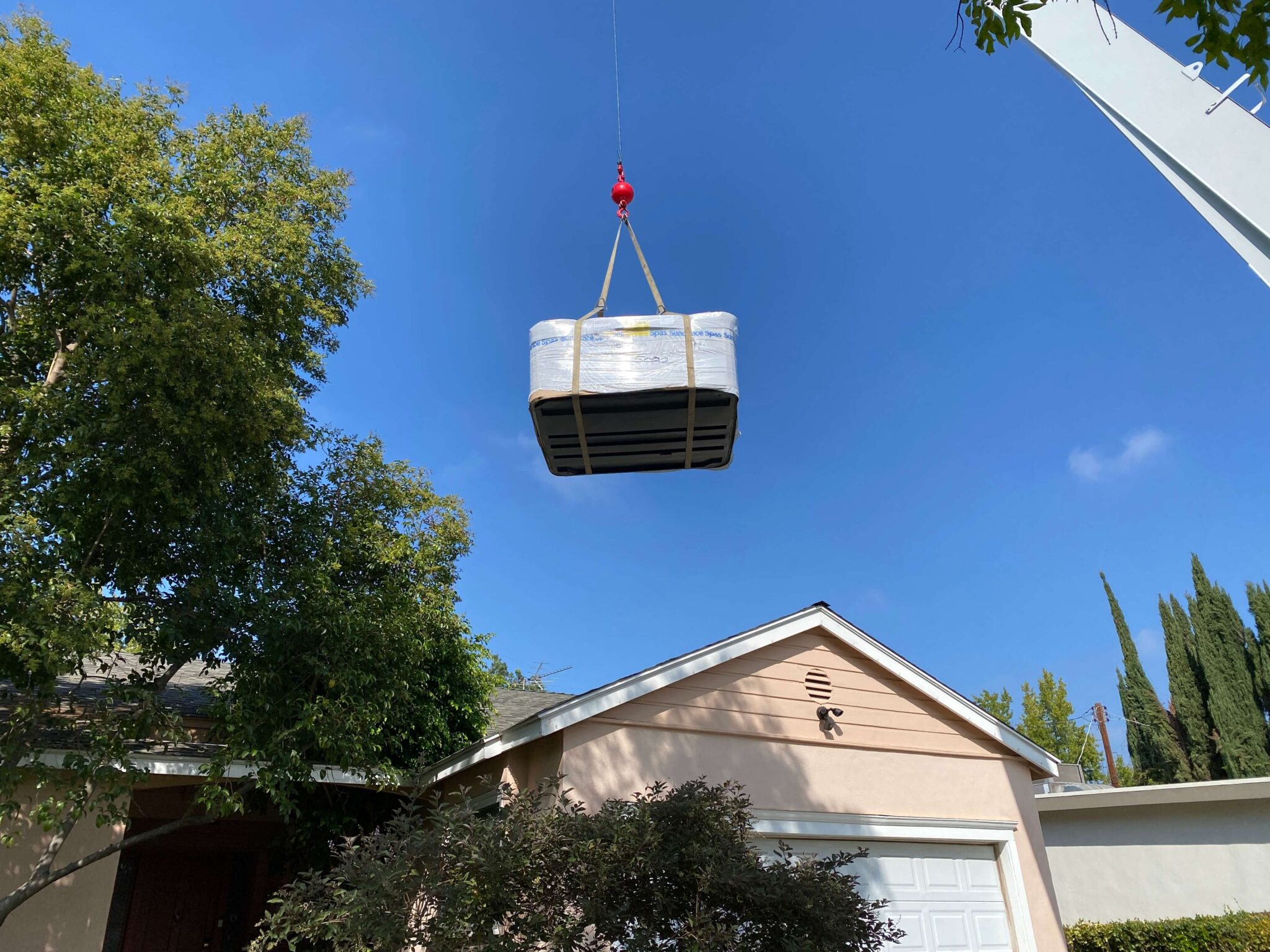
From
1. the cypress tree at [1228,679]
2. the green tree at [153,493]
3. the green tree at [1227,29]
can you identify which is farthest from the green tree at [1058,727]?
the green tree at [1227,29]

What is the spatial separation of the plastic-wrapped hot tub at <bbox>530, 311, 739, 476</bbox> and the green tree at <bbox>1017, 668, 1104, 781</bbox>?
34.0 meters

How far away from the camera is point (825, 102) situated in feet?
36.4

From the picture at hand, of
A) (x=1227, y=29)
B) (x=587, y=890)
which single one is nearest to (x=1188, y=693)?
(x=587, y=890)

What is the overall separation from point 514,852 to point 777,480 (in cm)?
1619

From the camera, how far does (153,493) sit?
23.5 feet

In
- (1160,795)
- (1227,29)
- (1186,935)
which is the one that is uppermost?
(1227,29)

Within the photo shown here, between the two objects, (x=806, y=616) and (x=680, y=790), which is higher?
(x=806, y=616)

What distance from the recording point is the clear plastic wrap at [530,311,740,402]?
17.0 ft

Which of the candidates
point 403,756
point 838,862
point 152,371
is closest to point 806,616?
point 838,862

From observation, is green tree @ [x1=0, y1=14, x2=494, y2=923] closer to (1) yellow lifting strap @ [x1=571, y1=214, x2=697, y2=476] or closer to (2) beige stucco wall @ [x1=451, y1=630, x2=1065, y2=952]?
(2) beige stucco wall @ [x1=451, y1=630, x2=1065, y2=952]

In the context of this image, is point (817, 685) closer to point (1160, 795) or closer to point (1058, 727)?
point (1160, 795)

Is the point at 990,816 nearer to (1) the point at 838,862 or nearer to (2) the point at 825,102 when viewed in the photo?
(1) the point at 838,862

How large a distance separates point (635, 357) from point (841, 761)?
5234 millimetres

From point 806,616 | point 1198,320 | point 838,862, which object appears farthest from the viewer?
point 1198,320
